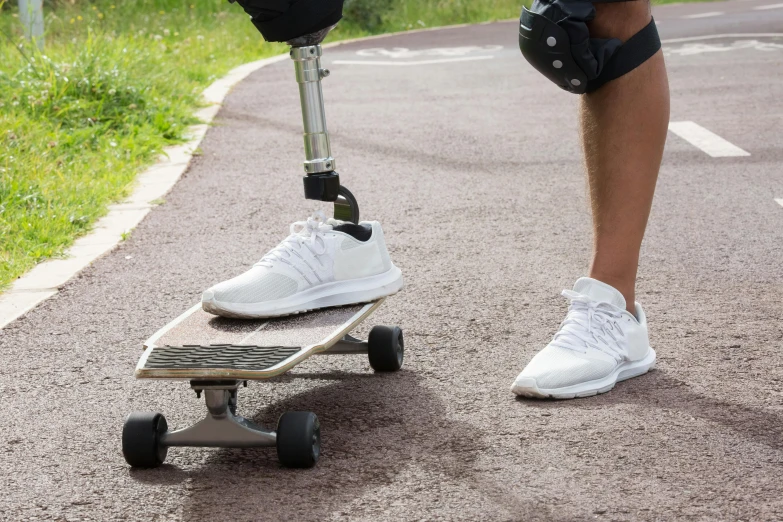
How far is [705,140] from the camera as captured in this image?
5.45 m

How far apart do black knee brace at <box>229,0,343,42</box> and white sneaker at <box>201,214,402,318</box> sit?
1.31ft

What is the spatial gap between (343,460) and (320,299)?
0.43m

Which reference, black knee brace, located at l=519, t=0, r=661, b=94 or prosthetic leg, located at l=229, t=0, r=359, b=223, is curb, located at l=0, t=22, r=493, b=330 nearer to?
prosthetic leg, located at l=229, t=0, r=359, b=223

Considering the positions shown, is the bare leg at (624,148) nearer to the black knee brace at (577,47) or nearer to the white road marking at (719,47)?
the black knee brace at (577,47)

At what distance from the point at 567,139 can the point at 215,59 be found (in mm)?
4737

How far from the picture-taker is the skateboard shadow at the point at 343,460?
1823 millimetres

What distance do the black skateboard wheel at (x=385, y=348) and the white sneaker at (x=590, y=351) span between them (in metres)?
0.31

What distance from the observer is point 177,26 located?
1234cm

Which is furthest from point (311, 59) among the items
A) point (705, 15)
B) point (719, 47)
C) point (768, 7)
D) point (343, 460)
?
point (768, 7)

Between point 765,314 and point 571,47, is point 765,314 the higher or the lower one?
the lower one

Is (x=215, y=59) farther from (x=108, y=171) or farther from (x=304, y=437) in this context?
(x=304, y=437)

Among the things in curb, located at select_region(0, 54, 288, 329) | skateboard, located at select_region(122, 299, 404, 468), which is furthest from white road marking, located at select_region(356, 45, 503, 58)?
skateboard, located at select_region(122, 299, 404, 468)

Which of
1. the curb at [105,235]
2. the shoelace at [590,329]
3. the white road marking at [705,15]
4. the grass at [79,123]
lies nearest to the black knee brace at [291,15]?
the shoelace at [590,329]

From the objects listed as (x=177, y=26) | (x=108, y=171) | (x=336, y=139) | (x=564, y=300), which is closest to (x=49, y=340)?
(x=564, y=300)
